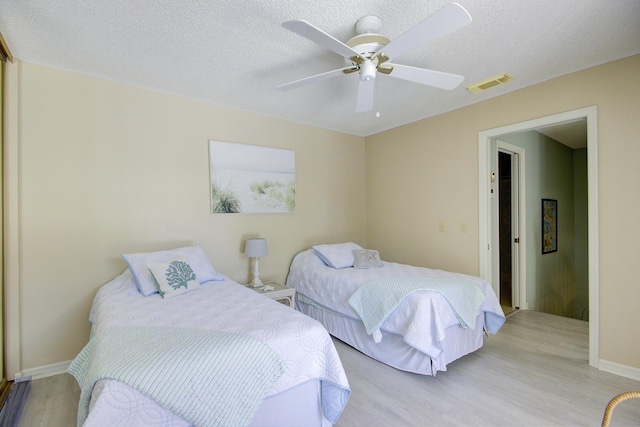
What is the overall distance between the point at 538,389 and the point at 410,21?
104 inches

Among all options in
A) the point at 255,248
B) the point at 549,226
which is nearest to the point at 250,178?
the point at 255,248

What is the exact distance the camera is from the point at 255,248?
3.16m

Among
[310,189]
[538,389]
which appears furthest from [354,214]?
[538,389]

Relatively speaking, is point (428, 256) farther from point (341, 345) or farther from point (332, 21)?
point (332, 21)

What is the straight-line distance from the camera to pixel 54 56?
2268 mm

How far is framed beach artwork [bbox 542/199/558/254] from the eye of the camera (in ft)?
14.3

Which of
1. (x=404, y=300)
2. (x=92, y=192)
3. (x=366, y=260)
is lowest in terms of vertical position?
(x=404, y=300)

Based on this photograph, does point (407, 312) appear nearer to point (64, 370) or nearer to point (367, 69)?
point (367, 69)

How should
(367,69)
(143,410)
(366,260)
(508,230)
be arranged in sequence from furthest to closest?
1. (508,230)
2. (366,260)
3. (367,69)
4. (143,410)

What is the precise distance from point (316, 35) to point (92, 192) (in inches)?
90.2

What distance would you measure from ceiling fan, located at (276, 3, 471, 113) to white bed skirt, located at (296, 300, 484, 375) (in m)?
1.90

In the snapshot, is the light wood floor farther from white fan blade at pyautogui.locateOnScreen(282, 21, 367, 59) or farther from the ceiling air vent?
the ceiling air vent

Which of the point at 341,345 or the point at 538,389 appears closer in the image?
the point at 538,389

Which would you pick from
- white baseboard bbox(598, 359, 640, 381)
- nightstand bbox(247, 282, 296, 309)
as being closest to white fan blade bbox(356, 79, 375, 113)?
nightstand bbox(247, 282, 296, 309)
